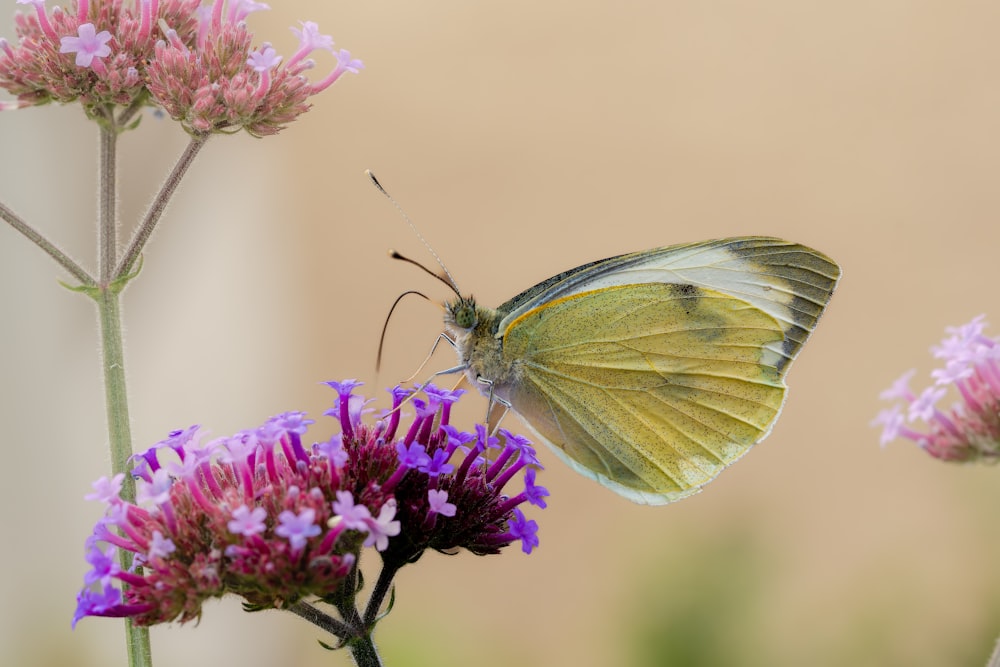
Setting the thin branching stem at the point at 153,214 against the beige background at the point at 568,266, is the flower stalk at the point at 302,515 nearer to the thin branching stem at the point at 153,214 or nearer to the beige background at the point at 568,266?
the thin branching stem at the point at 153,214

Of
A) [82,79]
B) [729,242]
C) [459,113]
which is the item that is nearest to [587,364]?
[729,242]

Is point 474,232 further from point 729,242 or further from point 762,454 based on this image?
point 729,242

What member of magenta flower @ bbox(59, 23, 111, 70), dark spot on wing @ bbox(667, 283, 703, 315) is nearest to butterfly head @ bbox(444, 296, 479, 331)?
dark spot on wing @ bbox(667, 283, 703, 315)

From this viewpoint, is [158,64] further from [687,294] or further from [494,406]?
[687,294]

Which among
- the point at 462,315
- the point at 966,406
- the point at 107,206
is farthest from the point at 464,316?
the point at 966,406

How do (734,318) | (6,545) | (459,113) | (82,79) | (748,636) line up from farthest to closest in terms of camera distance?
(459,113) < (6,545) < (748,636) < (734,318) < (82,79)

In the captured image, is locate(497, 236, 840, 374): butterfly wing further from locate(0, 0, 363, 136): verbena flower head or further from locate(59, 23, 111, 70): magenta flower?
locate(59, 23, 111, 70): magenta flower
